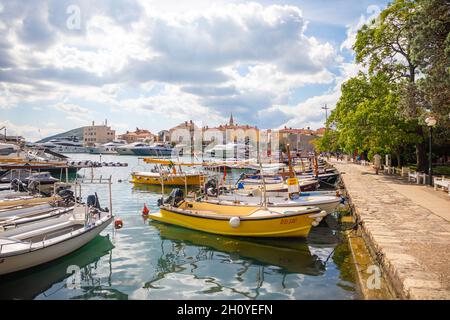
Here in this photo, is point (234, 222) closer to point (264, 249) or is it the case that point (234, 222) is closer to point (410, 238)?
point (264, 249)

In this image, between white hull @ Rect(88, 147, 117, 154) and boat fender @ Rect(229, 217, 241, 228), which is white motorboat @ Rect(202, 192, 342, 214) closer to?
boat fender @ Rect(229, 217, 241, 228)

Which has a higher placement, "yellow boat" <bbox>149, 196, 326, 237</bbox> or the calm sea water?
"yellow boat" <bbox>149, 196, 326, 237</bbox>

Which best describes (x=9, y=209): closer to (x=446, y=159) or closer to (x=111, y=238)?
(x=111, y=238)

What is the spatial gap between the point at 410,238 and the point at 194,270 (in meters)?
6.46

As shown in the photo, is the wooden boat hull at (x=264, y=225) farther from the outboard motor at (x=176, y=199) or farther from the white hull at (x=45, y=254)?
the white hull at (x=45, y=254)

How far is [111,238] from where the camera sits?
49.1 feet

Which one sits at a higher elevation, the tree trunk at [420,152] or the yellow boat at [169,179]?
the tree trunk at [420,152]

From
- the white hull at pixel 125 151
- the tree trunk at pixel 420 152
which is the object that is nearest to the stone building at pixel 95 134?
the white hull at pixel 125 151

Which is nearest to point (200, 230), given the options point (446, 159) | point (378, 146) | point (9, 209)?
point (9, 209)

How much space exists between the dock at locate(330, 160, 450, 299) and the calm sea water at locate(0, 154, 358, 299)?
4.46ft

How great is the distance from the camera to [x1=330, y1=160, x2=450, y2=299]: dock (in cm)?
647

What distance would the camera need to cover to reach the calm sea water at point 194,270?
29.9 ft

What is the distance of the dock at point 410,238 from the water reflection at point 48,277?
7.98 metres

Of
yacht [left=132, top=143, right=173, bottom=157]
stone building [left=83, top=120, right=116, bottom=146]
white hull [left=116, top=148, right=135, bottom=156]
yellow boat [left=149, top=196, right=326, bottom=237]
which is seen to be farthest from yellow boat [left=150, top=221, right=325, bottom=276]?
stone building [left=83, top=120, right=116, bottom=146]
